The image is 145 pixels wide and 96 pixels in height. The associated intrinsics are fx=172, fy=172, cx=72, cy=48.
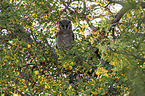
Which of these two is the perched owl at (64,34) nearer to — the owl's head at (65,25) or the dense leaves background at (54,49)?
the owl's head at (65,25)

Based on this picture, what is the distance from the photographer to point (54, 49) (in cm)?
638

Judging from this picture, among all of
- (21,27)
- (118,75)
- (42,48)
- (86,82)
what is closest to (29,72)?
(42,48)

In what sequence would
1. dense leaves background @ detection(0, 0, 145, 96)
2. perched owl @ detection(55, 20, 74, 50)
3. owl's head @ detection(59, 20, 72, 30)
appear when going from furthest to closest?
owl's head @ detection(59, 20, 72, 30) < perched owl @ detection(55, 20, 74, 50) < dense leaves background @ detection(0, 0, 145, 96)

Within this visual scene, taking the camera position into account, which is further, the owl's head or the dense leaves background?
the owl's head

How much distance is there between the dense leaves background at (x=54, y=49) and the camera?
5.51m

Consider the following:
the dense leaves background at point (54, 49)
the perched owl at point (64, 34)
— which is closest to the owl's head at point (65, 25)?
the perched owl at point (64, 34)

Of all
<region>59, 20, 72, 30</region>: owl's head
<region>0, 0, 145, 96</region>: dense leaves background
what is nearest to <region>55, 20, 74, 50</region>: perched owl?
<region>59, 20, 72, 30</region>: owl's head

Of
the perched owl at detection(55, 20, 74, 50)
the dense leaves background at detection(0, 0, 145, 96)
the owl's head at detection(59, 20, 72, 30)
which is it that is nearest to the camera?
the dense leaves background at detection(0, 0, 145, 96)

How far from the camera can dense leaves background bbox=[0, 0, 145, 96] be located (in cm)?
551

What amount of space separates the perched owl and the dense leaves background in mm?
419

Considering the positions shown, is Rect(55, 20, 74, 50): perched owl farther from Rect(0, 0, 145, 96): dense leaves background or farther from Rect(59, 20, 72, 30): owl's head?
Rect(0, 0, 145, 96): dense leaves background

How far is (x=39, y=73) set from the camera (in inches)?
238

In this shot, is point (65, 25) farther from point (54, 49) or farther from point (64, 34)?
point (54, 49)

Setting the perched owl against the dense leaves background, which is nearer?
the dense leaves background
